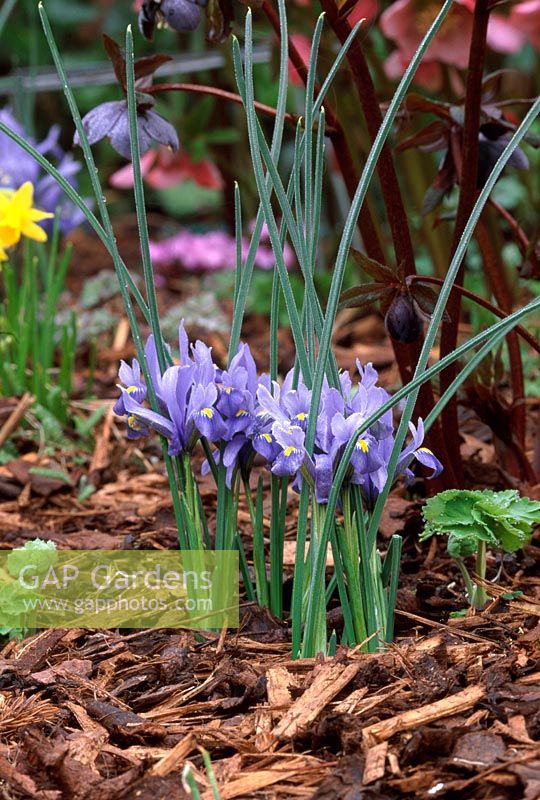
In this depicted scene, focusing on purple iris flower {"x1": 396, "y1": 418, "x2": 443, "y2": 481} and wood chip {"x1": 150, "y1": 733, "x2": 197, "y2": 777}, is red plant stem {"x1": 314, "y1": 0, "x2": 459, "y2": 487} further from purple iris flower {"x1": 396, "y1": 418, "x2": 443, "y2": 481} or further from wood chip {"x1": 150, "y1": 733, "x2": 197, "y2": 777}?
wood chip {"x1": 150, "y1": 733, "x2": 197, "y2": 777}

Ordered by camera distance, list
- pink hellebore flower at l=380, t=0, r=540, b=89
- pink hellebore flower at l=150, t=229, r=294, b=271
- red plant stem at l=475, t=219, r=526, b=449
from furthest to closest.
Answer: pink hellebore flower at l=150, t=229, r=294, b=271
pink hellebore flower at l=380, t=0, r=540, b=89
red plant stem at l=475, t=219, r=526, b=449

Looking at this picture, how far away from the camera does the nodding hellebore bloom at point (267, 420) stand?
1108 millimetres

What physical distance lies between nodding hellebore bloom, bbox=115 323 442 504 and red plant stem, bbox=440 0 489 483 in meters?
0.23

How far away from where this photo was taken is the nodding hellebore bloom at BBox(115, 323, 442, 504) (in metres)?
1.11

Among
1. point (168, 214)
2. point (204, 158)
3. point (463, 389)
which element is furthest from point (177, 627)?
point (168, 214)

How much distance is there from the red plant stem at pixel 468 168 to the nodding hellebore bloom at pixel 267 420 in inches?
9.1

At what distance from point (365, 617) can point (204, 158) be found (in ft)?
7.05

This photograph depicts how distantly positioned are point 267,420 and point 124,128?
0.48 metres

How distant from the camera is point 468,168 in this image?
1.38 m

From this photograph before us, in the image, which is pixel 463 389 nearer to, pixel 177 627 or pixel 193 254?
pixel 177 627

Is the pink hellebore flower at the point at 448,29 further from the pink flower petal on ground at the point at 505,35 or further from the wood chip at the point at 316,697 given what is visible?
the wood chip at the point at 316,697

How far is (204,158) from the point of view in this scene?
3.05 m

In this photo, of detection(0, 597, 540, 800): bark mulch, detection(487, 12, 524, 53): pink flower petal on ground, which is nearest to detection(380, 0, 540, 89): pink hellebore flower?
detection(487, 12, 524, 53): pink flower petal on ground

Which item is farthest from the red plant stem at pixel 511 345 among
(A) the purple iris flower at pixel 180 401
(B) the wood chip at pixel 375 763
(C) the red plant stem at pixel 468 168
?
(B) the wood chip at pixel 375 763
